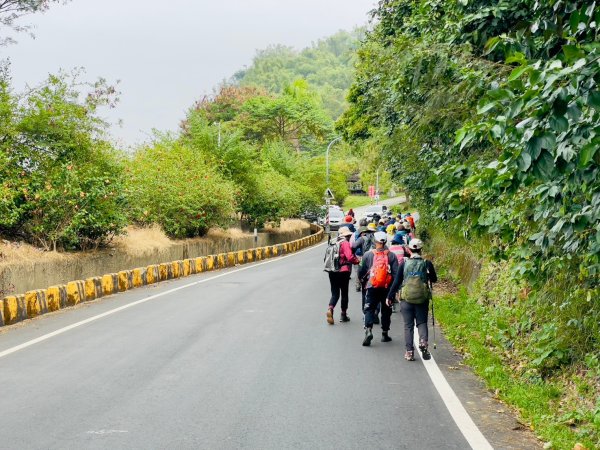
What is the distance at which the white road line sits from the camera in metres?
6.16

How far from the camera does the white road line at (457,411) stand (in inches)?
243

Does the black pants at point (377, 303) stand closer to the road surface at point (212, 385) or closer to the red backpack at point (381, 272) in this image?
the red backpack at point (381, 272)

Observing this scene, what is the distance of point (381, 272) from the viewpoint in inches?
448

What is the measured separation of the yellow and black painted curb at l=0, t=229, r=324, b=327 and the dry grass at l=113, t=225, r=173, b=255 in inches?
44.5

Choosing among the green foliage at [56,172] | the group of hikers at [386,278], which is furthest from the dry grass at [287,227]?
the group of hikers at [386,278]

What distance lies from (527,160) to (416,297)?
636 cm

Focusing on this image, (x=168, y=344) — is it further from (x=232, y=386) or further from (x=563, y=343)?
(x=563, y=343)

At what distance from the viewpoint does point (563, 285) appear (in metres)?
8.98

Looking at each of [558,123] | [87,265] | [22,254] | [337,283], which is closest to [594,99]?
[558,123]

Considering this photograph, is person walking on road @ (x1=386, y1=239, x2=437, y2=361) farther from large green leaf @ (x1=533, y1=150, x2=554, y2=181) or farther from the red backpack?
large green leaf @ (x1=533, y1=150, x2=554, y2=181)

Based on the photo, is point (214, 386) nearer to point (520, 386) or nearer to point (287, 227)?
point (520, 386)

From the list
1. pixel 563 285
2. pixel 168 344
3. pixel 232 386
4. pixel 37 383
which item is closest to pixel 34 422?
pixel 37 383

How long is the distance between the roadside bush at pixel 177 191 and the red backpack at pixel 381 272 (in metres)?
14.8

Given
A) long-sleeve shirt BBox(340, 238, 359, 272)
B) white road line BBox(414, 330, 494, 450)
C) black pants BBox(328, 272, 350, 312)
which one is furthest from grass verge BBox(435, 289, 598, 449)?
long-sleeve shirt BBox(340, 238, 359, 272)
